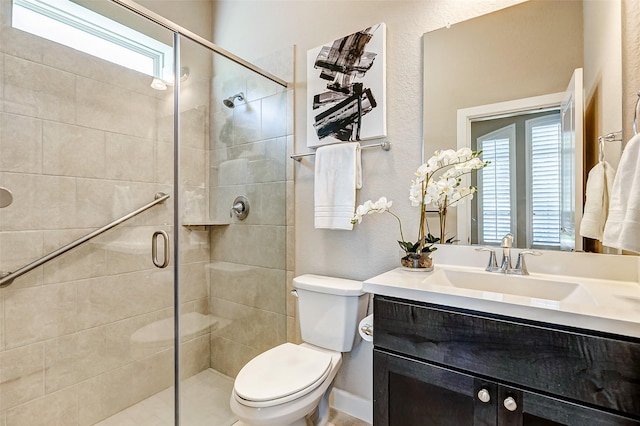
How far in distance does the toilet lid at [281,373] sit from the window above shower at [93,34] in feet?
4.95

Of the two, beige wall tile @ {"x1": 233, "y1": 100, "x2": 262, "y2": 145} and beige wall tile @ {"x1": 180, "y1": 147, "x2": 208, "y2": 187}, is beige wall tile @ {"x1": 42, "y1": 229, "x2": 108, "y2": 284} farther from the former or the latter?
beige wall tile @ {"x1": 233, "y1": 100, "x2": 262, "y2": 145}

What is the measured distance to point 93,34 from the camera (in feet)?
5.39

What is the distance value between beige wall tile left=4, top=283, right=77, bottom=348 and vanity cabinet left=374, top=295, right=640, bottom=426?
1.57 metres

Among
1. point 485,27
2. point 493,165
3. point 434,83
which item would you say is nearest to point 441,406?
point 493,165

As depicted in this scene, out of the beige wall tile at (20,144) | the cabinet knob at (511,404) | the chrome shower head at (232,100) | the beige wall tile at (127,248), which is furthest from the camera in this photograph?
the chrome shower head at (232,100)

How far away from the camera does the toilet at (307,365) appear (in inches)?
45.5

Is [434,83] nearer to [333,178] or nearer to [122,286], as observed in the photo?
[333,178]

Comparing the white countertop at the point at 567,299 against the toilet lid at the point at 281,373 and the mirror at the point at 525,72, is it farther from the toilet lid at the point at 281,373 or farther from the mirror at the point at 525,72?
the toilet lid at the point at 281,373

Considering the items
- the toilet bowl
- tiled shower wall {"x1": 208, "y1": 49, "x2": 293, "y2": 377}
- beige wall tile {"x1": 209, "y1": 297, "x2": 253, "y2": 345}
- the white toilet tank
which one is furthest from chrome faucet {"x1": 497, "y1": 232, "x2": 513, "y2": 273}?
beige wall tile {"x1": 209, "y1": 297, "x2": 253, "y2": 345}

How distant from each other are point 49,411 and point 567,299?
2314 mm

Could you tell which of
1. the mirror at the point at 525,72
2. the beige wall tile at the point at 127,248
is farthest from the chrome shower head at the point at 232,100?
the mirror at the point at 525,72

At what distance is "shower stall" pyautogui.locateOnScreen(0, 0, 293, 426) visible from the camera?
146 centimetres

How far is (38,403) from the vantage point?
58.9 inches

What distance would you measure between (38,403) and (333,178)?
1.80 metres
